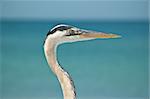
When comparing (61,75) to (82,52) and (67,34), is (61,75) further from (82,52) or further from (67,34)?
(82,52)

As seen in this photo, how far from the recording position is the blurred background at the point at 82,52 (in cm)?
134

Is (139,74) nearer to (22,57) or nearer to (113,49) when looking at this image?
(113,49)

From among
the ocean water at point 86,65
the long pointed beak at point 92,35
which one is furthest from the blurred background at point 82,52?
the long pointed beak at point 92,35

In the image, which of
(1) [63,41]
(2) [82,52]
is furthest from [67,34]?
(2) [82,52]

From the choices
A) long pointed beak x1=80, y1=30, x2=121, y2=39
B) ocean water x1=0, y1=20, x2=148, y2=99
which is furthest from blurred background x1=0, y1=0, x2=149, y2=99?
long pointed beak x1=80, y1=30, x2=121, y2=39

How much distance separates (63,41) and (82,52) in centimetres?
28

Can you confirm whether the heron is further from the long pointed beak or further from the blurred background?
the blurred background

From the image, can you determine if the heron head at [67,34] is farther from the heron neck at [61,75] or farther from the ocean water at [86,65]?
the ocean water at [86,65]

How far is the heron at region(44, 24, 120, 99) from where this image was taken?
1050mm

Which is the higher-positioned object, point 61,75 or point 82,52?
point 82,52

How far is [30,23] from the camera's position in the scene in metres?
1.34

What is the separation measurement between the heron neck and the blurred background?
241mm

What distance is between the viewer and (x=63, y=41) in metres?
1.10

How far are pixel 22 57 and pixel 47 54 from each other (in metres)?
0.30
